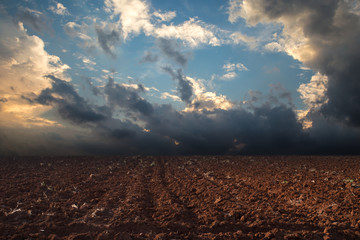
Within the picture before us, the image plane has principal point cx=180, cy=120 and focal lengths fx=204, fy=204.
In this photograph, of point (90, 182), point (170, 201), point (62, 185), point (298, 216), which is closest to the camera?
point (298, 216)

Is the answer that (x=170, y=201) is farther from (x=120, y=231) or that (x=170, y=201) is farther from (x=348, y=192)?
(x=348, y=192)

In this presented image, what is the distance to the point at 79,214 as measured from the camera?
8.24m

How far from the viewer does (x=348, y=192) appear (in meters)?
8.77

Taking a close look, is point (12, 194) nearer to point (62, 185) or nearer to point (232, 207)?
point (62, 185)

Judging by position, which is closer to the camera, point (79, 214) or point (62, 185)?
point (79, 214)

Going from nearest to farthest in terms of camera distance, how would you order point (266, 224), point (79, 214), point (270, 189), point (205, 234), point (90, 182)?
point (205, 234), point (266, 224), point (79, 214), point (270, 189), point (90, 182)

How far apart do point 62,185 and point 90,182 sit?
1.80 metres

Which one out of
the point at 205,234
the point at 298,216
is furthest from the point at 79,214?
the point at 298,216

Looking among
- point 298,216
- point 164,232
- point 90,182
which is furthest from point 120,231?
point 90,182

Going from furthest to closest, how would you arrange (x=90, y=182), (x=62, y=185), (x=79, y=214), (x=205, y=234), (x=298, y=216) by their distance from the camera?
1. (x=90, y=182)
2. (x=62, y=185)
3. (x=79, y=214)
4. (x=298, y=216)
5. (x=205, y=234)

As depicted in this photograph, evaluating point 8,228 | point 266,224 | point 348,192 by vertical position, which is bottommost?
point 8,228

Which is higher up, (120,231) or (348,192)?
(348,192)

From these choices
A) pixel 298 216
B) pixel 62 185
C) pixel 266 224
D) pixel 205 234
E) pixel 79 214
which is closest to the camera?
pixel 205 234

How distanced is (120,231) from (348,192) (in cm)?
943
